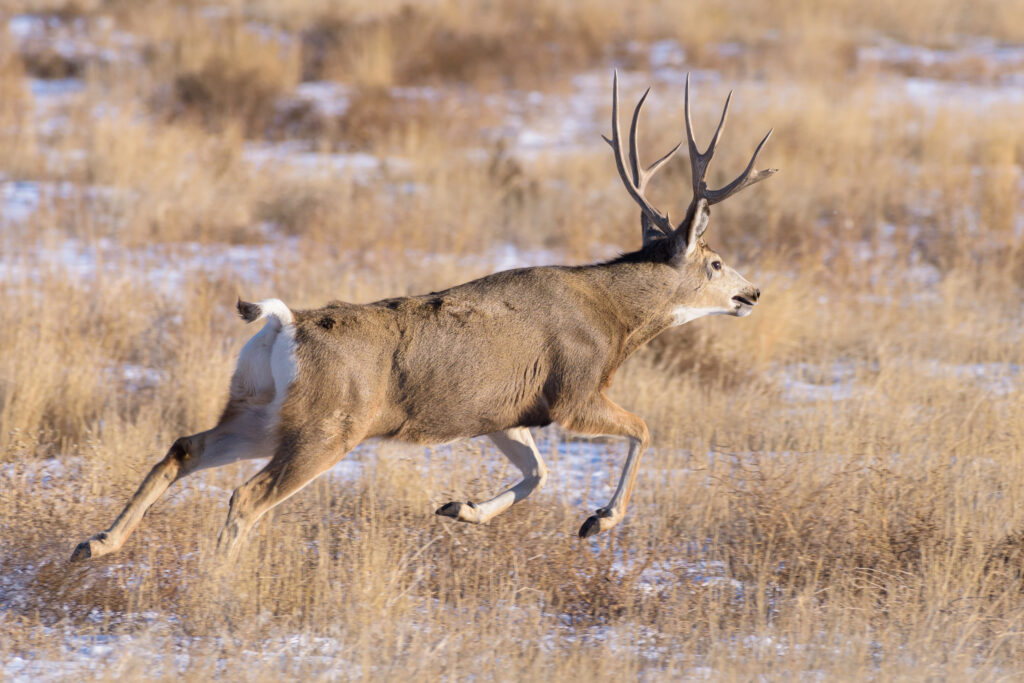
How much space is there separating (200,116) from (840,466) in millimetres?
10473

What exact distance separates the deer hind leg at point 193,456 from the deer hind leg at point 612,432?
4.94 feet

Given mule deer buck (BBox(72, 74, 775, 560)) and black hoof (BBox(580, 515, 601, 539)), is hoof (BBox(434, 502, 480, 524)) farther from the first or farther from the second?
black hoof (BBox(580, 515, 601, 539))

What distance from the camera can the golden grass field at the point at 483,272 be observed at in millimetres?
5230

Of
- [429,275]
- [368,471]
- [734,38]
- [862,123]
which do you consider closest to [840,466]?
Result: [368,471]

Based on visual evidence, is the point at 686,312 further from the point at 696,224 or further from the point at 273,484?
the point at 273,484

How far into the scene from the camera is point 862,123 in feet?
51.0

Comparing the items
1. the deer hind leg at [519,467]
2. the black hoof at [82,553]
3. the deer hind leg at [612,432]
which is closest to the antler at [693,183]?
the deer hind leg at [612,432]

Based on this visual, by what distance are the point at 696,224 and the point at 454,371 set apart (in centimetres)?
177

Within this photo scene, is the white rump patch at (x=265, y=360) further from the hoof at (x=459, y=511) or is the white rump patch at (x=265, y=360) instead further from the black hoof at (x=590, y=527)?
the black hoof at (x=590, y=527)

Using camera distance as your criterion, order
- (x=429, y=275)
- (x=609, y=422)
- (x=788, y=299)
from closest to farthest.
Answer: (x=609, y=422) < (x=788, y=299) < (x=429, y=275)

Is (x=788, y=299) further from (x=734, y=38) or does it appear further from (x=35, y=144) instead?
(x=734, y=38)

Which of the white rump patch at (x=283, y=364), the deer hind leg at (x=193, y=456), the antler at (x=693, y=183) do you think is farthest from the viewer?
the antler at (x=693, y=183)

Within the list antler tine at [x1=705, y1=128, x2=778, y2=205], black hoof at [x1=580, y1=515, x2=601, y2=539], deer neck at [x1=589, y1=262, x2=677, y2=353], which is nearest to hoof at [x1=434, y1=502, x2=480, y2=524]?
black hoof at [x1=580, y1=515, x2=601, y2=539]

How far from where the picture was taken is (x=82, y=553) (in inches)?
204
